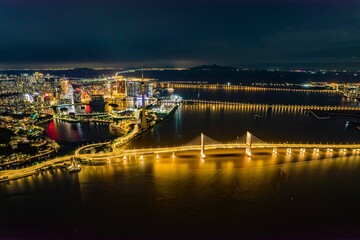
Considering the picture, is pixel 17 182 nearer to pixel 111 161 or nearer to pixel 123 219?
pixel 111 161

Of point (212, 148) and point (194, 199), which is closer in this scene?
point (194, 199)

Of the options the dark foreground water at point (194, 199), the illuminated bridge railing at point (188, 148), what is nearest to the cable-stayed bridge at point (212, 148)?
the illuminated bridge railing at point (188, 148)

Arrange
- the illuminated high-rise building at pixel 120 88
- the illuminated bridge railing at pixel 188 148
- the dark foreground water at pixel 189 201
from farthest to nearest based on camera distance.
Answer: the illuminated high-rise building at pixel 120 88 < the illuminated bridge railing at pixel 188 148 < the dark foreground water at pixel 189 201

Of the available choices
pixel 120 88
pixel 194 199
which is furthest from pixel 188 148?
pixel 120 88

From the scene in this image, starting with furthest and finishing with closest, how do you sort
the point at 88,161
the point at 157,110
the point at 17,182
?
the point at 157,110 → the point at 88,161 → the point at 17,182

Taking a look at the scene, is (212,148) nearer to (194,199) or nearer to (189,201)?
(194,199)

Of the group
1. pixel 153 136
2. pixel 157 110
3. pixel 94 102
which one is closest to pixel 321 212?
pixel 153 136

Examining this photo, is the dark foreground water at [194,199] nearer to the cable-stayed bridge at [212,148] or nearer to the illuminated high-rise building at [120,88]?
the cable-stayed bridge at [212,148]

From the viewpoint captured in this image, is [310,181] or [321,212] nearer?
[321,212]
